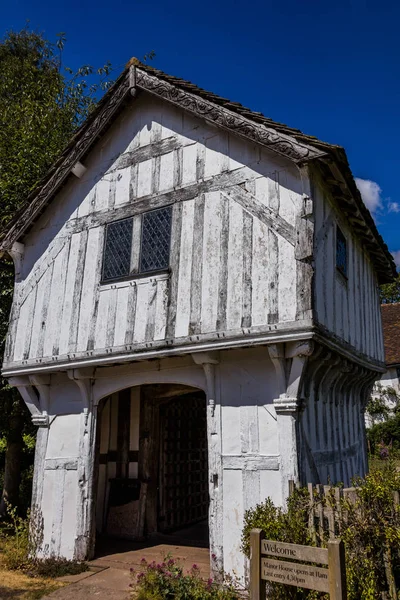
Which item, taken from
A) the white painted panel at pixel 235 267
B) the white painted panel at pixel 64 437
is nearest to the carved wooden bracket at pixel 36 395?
the white painted panel at pixel 64 437

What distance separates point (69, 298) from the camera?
9.19 metres

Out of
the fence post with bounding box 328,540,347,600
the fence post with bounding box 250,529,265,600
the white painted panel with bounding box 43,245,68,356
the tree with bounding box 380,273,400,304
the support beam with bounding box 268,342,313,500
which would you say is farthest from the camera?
the tree with bounding box 380,273,400,304

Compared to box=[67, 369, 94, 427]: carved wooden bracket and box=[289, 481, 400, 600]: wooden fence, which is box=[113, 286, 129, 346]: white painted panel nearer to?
box=[67, 369, 94, 427]: carved wooden bracket

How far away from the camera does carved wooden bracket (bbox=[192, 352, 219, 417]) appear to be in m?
7.47

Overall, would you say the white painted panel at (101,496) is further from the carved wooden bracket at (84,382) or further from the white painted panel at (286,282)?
the white painted panel at (286,282)

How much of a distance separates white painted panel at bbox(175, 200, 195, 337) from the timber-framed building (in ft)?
0.09

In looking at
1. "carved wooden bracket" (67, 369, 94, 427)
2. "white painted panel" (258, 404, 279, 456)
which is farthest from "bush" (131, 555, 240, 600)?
"carved wooden bracket" (67, 369, 94, 427)

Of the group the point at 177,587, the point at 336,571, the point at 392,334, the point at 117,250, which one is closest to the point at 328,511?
the point at 336,571

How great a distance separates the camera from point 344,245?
9.16m

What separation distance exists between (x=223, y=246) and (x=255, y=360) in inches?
72.1

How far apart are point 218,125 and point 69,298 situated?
4.07 metres

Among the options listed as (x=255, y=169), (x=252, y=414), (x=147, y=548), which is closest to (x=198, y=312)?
(x=252, y=414)

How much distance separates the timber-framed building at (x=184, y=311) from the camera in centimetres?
702

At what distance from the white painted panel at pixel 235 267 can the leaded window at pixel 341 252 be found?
6.30 ft
